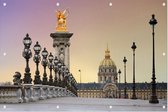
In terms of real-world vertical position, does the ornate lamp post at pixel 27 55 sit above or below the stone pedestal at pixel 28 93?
above

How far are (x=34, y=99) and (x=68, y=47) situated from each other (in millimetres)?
157779

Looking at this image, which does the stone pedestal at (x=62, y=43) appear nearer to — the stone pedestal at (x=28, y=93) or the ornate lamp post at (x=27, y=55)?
the ornate lamp post at (x=27, y=55)

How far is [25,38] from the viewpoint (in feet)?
119

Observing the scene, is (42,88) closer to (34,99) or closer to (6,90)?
(34,99)

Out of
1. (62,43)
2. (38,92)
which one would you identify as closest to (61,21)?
(62,43)

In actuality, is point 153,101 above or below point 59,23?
below

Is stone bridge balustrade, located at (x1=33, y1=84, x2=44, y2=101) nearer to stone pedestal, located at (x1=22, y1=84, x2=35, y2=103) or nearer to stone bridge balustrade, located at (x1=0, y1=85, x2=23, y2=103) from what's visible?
stone pedestal, located at (x1=22, y1=84, x2=35, y2=103)

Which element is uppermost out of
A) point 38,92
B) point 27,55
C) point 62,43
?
point 62,43

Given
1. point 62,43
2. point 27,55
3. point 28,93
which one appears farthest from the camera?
point 62,43

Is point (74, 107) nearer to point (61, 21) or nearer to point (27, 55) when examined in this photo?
point (27, 55)

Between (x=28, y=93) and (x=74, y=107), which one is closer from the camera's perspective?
(x=74, y=107)

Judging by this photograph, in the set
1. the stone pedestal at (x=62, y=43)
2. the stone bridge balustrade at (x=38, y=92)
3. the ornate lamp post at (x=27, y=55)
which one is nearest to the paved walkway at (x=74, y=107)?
the ornate lamp post at (x=27, y=55)

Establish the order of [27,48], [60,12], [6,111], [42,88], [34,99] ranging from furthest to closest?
[60,12]
[42,88]
[27,48]
[34,99]
[6,111]

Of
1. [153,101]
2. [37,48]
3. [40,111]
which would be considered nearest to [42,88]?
[37,48]
